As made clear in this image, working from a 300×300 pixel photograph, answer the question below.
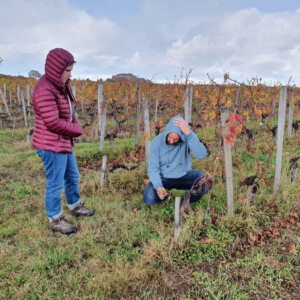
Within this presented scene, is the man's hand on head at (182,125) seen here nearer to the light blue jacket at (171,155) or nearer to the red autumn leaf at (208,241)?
the light blue jacket at (171,155)

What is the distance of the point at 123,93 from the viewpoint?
18.1 meters

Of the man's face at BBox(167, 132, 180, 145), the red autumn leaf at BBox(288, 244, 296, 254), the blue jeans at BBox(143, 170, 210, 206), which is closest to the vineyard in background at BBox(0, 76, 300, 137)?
the blue jeans at BBox(143, 170, 210, 206)

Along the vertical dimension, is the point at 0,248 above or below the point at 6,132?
below

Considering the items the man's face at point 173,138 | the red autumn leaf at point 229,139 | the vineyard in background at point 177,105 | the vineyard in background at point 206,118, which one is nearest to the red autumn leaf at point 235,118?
the vineyard in background at point 206,118

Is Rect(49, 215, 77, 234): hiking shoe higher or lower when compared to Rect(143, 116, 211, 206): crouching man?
lower

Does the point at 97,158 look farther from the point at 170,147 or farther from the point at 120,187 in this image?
the point at 170,147

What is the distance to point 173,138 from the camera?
2.77 meters

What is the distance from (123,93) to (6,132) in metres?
9.73

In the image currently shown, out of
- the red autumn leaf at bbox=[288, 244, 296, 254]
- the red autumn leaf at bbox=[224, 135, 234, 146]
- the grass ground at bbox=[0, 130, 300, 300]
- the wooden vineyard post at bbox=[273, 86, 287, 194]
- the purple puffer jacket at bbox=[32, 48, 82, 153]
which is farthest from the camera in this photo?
the wooden vineyard post at bbox=[273, 86, 287, 194]

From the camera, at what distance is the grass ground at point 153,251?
1991 millimetres

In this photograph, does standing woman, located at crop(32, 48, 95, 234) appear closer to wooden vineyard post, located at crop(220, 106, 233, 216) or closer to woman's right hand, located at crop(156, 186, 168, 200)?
woman's right hand, located at crop(156, 186, 168, 200)

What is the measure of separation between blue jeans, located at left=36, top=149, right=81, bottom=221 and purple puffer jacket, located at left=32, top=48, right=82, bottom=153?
0.29ft

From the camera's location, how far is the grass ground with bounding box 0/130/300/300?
1991 millimetres

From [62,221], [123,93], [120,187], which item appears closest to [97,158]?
[120,187]
